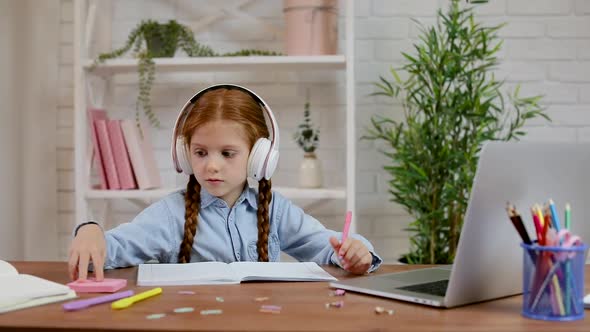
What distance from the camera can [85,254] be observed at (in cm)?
127

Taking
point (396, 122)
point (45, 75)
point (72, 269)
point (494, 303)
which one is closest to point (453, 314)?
point (494, 303)

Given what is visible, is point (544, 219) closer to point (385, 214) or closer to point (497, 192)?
point (497, 192)

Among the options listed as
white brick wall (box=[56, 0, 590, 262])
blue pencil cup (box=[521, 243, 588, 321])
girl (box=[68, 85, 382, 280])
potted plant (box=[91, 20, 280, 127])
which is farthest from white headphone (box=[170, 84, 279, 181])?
white brick wall (box=[56, 0, 590, 262])

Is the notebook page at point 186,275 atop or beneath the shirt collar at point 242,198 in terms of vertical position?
beneath

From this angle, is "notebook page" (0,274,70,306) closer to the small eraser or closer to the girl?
the small eraser

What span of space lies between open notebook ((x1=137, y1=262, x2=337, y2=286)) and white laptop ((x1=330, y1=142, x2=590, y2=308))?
0.14m

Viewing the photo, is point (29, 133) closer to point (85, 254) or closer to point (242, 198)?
point (242, 198)

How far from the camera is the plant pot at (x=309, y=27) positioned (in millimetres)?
2717

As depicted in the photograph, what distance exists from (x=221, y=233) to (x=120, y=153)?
4.19 feet

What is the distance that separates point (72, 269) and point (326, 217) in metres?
1.89

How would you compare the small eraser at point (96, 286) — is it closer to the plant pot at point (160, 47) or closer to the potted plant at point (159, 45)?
the potted plant at point (159, 45)

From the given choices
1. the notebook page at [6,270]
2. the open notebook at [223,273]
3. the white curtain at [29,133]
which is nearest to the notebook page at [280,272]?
the open notebook at [223,273]

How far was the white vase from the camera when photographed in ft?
9.17

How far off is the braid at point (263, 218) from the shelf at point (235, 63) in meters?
1.11
